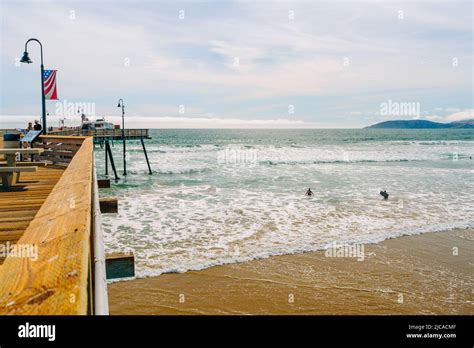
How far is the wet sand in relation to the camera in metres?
7.88

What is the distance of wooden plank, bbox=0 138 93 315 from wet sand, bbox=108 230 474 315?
650 centimetres

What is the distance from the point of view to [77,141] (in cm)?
1168

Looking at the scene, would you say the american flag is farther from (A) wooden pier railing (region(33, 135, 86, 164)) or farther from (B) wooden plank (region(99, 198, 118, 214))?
(B) wooden plank (region(99, 198, 118, 214))

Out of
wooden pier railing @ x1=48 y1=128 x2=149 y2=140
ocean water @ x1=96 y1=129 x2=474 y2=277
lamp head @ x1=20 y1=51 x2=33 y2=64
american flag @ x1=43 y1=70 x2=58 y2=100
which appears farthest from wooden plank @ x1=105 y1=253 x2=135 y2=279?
wooden pier railing @ x1=48 y1=128 x2=149 y2=140

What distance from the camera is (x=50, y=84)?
17.2 m

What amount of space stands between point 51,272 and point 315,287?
27.7 ft

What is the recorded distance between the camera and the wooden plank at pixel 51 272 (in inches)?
39.9

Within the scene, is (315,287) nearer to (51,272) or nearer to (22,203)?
(22,203)

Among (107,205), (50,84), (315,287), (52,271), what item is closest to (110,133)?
(50,84)

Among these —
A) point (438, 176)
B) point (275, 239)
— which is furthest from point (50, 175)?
point (438, 176)
